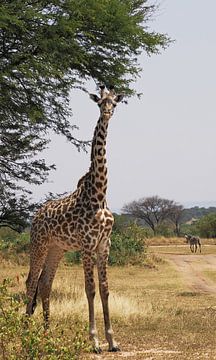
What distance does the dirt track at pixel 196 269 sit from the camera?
2007 centimetres

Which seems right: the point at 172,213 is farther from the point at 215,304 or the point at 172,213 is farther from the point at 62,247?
the point at 62,247

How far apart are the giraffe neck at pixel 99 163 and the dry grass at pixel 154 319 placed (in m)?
1.82

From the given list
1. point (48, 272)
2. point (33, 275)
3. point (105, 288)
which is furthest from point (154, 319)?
point (105, 288)

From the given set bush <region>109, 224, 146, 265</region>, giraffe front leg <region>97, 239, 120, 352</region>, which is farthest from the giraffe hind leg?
bush <region>109, 224, 146, 265</region>

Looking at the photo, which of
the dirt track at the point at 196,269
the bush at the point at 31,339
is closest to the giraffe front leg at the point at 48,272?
the bush at the point at 31,339

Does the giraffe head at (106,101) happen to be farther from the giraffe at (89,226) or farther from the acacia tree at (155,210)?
the acacia tree at (155,210)

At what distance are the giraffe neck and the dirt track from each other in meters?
9.85

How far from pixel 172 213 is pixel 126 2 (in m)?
68.5

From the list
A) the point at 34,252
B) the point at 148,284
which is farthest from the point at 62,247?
the point at 148,284

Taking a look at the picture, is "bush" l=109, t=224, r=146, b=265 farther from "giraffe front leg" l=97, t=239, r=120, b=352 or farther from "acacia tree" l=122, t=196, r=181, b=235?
"acacia tree" l=122, t=196, r=181, b=235

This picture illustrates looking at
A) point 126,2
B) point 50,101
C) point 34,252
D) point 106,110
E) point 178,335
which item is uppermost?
point 126,2

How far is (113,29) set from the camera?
13.8m

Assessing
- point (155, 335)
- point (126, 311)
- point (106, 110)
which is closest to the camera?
point (106, 110)

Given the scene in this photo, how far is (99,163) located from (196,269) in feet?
58.9
